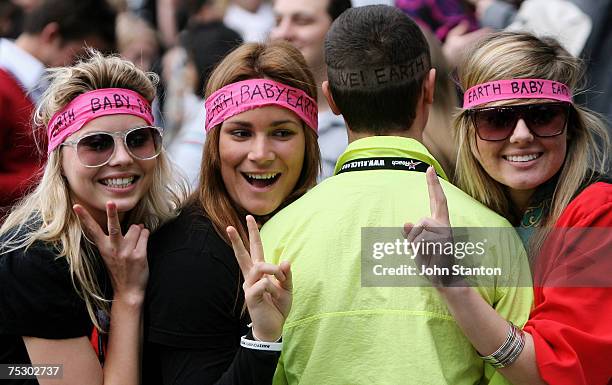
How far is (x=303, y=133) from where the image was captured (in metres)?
3.67

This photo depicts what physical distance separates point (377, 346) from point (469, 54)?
1.33 metres

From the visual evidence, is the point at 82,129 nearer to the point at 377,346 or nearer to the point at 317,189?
the point at 317,189

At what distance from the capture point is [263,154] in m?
3.54

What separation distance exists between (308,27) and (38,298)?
287cm

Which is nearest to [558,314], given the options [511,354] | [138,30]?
[511,354]

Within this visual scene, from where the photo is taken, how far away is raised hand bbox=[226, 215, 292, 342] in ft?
9.00

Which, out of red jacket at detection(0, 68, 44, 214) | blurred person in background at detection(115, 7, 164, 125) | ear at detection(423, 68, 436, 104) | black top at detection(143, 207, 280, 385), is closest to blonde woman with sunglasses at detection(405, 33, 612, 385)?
ear at detection(423, 68, 436, 104)

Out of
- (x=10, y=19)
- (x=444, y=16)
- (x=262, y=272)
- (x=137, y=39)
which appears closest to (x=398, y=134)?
(x=262, y=272)

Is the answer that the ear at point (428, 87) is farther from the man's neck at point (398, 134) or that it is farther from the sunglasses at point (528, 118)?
the sunglasses at point (528, 118)

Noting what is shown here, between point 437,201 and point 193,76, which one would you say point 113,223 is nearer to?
point 437,201

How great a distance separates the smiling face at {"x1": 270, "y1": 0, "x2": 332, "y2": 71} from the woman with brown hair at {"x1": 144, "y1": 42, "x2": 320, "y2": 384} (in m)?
2.01

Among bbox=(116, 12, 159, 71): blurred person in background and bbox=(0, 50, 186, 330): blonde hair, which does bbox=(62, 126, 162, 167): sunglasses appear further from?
bbox=(116, 12, 159, 71): blurred person in background

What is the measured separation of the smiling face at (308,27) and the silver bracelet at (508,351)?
10.5 feet

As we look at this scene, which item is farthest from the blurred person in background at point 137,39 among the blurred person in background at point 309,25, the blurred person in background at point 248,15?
the blurred person in background at point 309,25
